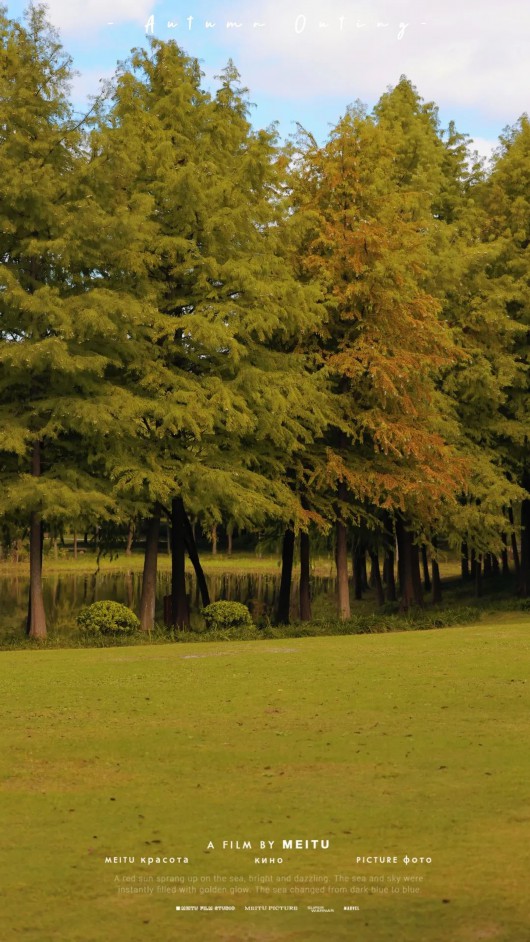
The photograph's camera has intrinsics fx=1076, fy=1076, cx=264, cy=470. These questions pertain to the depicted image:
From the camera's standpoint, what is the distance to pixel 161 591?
61844mm

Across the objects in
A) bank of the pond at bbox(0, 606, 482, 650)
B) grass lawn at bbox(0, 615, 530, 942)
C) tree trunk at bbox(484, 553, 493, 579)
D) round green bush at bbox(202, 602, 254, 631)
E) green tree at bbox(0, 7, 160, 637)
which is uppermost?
green tree at bbox(0, 7, 160, 637)

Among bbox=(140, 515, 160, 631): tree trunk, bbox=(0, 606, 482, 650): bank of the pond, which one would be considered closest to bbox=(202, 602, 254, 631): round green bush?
bbox=(0, 606, 482, 650): bank of the pond

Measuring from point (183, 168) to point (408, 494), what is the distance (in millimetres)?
11034

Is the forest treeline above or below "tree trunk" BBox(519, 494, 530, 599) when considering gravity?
above

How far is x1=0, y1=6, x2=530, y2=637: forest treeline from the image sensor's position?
2466cm

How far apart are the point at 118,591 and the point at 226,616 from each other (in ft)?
102

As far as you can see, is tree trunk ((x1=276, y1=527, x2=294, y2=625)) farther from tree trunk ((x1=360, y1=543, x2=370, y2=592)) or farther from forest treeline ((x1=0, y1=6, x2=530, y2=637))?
tree trunk ((x1=360, y1=543, x2=370, y2=592))

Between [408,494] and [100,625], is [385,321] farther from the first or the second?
[100,625]

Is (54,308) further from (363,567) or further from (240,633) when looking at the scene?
(363,567)

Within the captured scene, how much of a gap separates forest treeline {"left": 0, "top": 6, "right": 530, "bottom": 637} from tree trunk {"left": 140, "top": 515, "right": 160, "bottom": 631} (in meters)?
0.08

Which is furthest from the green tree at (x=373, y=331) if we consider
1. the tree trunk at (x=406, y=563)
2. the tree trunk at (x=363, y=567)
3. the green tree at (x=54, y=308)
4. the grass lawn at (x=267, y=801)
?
the grass lawn at (x=267, y=801)

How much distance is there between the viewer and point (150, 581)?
94.0 ft

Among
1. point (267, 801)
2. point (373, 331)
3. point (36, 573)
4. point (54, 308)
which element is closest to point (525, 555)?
point (373, 331)

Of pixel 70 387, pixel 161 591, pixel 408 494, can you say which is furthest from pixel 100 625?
pixel 161 591
